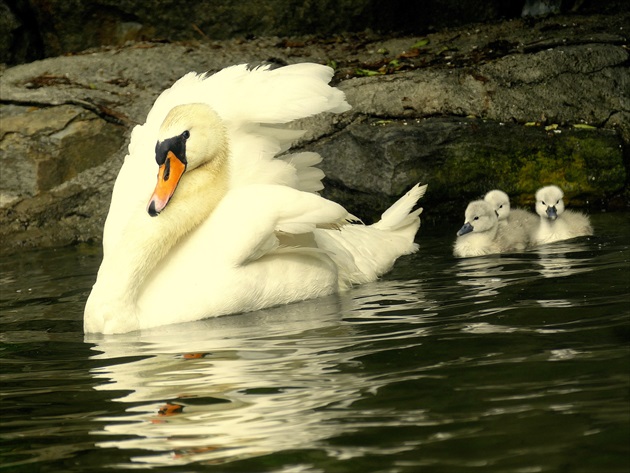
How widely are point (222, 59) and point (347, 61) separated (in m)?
1.24

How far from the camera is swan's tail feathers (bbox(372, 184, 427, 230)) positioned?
293 inches

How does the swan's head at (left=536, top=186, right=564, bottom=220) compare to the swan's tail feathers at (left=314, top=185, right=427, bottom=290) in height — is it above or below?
above

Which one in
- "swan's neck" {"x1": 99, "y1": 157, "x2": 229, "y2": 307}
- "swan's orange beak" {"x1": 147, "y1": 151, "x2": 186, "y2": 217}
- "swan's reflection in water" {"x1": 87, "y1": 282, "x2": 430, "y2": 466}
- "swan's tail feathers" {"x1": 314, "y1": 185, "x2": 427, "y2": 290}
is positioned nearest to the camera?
"swan's reflection in water" {"x1": 87, "y1": 282, "x2": 430, "y2": 466}

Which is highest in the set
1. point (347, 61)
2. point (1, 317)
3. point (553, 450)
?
point (347, 61)

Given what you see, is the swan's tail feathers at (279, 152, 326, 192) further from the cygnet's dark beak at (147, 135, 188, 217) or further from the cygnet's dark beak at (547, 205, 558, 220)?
the cygnet's dark beak at (547, 205, 558, 220)

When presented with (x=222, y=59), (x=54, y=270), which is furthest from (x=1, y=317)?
(x=222, y=59)

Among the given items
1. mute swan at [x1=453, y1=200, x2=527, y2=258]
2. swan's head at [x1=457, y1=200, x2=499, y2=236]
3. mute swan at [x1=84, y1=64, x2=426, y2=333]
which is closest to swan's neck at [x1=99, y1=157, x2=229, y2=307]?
mute swan at [x1=84, y1=64, x2=426, y2=333]

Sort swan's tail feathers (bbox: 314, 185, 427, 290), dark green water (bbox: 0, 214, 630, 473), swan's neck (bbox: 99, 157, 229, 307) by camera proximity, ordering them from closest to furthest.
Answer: dark green water (bbox: 0, 214, 630, 473) < swan's neck (bbox: 99, 157, 229, 307) < swan's tail feathers (bbox: 314, 185, 427, 290)

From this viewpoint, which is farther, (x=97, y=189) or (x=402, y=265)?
(x=97, y=189)

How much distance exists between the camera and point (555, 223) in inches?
306

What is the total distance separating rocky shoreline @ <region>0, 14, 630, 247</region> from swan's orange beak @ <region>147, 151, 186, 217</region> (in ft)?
10.7

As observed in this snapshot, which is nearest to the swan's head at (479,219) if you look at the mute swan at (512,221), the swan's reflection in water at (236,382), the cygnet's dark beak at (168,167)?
the mute swan at (512,221)

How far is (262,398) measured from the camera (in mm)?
3779

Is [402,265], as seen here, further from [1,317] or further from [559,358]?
[559,358]
